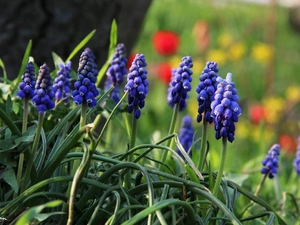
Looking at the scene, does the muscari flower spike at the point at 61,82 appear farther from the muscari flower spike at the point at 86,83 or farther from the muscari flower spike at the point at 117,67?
the muscari flower spike at the point at 86,83

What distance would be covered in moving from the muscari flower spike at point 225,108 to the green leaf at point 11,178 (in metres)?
0.51

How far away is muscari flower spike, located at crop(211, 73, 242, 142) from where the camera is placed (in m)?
1.60

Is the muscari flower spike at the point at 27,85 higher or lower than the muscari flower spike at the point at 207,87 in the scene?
lower

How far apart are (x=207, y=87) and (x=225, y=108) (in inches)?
5.9

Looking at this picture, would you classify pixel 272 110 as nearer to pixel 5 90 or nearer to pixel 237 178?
pixel 237 178

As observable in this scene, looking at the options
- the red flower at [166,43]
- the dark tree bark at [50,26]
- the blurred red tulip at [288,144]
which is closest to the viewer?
the dark tree bark at [50,26]

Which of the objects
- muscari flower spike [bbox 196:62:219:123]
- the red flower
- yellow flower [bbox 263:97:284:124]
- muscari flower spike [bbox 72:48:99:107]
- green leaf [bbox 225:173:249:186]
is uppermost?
the red flower

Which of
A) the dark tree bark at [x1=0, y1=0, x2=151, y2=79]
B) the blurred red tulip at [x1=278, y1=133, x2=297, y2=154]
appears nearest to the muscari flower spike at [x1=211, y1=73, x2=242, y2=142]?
the dark tree bark at [x1=0, y1=0, x2=151, y2=79]

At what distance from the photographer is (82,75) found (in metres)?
1.67

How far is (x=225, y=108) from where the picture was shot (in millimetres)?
1605

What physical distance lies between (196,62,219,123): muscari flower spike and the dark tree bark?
5.00 ft

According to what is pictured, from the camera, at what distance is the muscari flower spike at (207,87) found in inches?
68.2

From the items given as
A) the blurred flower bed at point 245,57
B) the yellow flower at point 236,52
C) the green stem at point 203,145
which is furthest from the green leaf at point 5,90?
the yellow flower at point 236,52

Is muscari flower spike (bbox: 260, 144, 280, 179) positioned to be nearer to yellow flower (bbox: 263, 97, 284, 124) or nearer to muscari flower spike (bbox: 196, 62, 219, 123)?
muscari flower spike (bbox: 196, 62, 219, 123)
